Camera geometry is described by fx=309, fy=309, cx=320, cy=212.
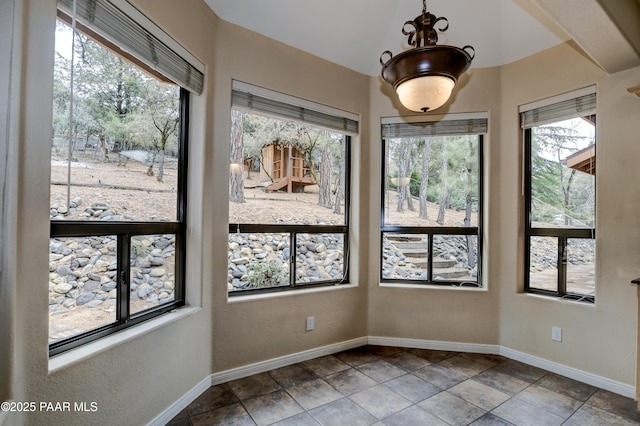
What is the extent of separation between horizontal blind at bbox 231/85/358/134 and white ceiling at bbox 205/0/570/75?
1.67 ft

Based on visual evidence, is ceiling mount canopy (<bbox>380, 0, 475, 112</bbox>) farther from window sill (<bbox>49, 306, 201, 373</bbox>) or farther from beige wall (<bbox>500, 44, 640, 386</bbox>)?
window sill (<bbox>49, 306, 201, 373</bbox>)

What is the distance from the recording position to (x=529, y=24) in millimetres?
2570

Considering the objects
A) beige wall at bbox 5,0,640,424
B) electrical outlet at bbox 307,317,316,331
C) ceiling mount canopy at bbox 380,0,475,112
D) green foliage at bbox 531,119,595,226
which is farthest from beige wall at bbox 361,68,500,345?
ceiling mount canopy at bbox 380,0,475,112

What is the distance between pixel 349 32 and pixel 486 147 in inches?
65.7

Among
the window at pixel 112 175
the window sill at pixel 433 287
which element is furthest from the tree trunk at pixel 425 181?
the window at pixel 112 175

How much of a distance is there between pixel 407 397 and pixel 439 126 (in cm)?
237

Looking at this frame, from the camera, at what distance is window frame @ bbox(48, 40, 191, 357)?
4.79 ft

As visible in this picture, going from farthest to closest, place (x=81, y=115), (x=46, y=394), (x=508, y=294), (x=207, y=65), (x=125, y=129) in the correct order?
(x=508, y=294)
(x=207, y=65)
(x=125, y=129)
(x=81, y=115)
(x=46, y=394)

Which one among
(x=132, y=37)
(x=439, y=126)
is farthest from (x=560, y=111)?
(x=132, y=37)

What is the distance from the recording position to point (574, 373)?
2.46 metres

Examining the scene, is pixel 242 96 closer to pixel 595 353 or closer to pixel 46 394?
pixel 46 394

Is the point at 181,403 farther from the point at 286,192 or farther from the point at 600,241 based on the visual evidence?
the point at 600,241

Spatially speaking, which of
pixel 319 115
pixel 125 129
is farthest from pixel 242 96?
pixel 125 129

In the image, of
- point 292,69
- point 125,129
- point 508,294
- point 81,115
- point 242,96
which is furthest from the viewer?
point 508,294
